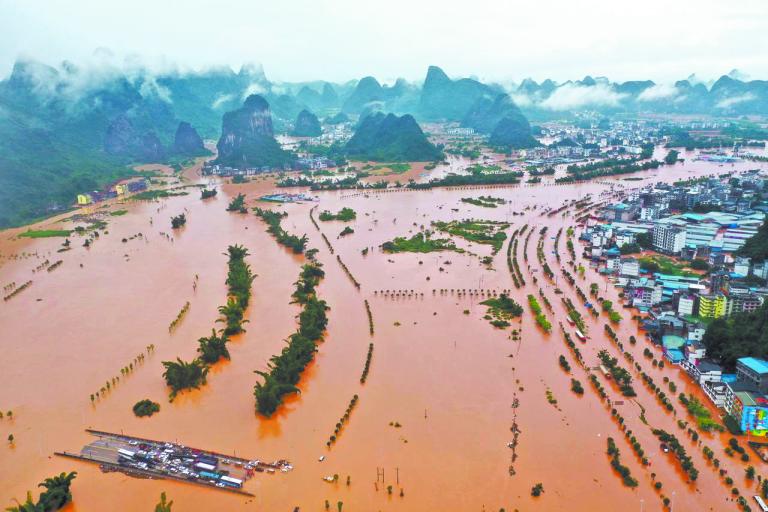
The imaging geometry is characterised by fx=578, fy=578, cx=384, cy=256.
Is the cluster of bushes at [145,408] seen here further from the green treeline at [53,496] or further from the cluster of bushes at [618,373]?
the cluster of bushes at [618,373]

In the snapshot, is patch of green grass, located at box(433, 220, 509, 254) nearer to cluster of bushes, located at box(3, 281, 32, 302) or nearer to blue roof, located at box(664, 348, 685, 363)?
blue roof, located at box(664, 348, 685, 363)

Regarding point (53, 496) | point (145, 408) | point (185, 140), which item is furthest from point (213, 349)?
point (185, 140)

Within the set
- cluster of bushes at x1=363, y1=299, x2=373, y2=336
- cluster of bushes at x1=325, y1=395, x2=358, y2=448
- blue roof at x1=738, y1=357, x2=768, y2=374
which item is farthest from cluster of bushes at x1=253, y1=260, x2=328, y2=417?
blue roof at x1=738, y1=357, x2=768, y2=374

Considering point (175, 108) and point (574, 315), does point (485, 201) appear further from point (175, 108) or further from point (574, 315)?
point (175, 108)

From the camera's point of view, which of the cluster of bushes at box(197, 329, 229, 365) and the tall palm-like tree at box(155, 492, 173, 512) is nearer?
the tall palm-like tree at box(155, 492, 173, 512)

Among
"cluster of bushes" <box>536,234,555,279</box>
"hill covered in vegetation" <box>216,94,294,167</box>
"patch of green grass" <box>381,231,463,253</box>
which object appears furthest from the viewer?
"hill covered in vegetation" <box>216,94,294,167</box>

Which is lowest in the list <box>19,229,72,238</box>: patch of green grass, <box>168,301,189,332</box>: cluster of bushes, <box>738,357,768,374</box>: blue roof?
<box>168,301,189,332</box>: cluster of bushes

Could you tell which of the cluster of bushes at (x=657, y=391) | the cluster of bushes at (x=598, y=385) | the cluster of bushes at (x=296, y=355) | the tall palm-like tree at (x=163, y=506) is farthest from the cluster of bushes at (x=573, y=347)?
the tall palm-like tree at (x=163, y=506)
